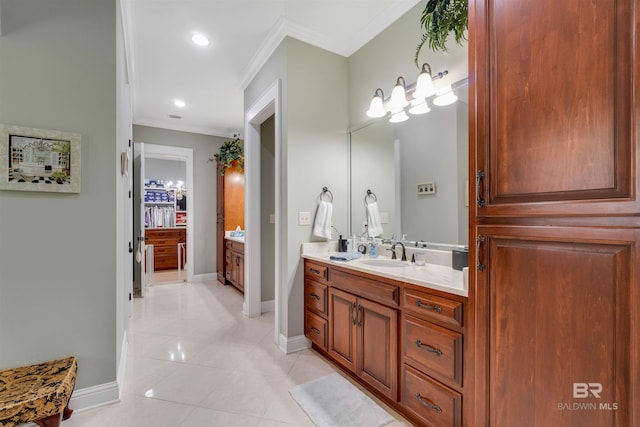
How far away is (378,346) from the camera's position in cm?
176

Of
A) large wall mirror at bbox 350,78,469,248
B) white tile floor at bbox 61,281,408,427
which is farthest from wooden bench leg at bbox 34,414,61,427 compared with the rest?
large wall mirror at bbox 350,78,469,248

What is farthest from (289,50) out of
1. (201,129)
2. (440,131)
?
(201,129)

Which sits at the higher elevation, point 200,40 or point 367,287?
point 200,40

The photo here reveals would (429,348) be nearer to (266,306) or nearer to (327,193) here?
(327,193)

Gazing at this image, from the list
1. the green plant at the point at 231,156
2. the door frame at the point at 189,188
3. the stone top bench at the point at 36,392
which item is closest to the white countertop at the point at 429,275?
the stone top bench at the point at 36,392

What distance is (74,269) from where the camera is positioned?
1.68 meters

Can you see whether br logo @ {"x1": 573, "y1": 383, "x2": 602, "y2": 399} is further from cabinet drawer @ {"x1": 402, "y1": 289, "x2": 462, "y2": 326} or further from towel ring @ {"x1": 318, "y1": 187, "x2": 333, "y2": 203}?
towel ring @ {"x1": 318, "y1": 187, "x2": 333, "y2": 203}

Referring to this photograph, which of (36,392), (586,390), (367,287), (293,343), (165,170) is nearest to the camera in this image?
(586,390)

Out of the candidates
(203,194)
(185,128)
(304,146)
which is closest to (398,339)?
(304,146)

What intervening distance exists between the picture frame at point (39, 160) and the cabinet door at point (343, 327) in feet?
5.96

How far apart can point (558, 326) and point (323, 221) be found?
1.87 metres

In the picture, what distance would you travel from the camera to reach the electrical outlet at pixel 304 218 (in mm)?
2545

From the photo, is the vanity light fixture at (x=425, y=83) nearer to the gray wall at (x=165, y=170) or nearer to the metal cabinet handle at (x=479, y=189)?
the metal cabinet handle at (x=479, y=189)

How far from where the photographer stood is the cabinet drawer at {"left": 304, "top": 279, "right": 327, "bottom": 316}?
229 cm
